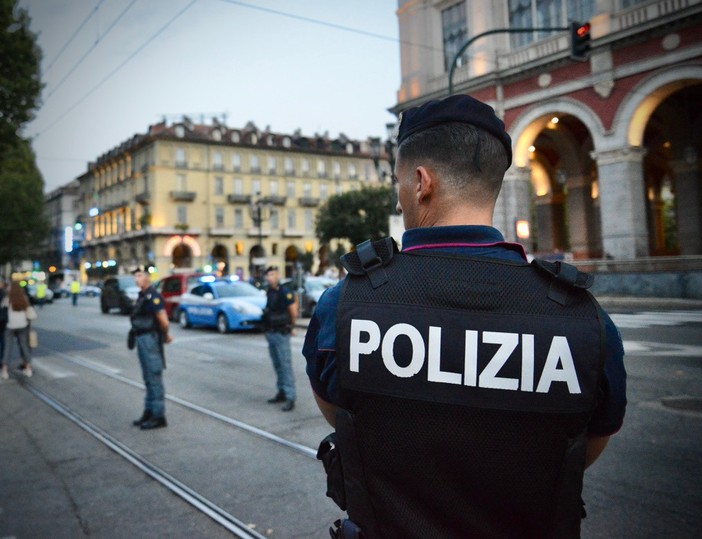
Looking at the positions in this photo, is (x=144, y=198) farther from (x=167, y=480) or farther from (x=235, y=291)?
(x=167, y=480)

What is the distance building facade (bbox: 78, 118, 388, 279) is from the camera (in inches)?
2389

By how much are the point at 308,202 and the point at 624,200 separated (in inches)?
2048

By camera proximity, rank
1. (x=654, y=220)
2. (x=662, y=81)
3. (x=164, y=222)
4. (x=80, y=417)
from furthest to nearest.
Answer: (x=164, y=222), (x=654, y=220), (x=662, y=81), (x=80, y=417)

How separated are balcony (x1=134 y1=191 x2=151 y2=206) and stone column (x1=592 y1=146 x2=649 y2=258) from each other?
170 feet

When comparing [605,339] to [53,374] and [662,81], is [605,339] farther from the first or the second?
[662,81]

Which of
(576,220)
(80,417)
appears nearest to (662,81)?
(576,220)

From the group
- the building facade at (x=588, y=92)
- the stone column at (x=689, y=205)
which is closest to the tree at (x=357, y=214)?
the building facade at (x=588, y=92)

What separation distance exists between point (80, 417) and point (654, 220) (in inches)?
1268

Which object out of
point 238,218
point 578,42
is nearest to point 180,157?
point 238,218

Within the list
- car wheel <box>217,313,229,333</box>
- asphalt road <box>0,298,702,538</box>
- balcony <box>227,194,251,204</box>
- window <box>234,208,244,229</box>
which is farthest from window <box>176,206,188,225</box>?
asphalt road <box>0,298,702,538</box>

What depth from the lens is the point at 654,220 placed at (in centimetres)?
3094

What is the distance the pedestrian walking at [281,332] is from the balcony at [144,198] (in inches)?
2261

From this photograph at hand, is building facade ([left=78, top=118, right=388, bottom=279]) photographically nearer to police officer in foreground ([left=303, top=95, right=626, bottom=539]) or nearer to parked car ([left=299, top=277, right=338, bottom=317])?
parked car ([left=299, top=277, right=338, bottom=317])

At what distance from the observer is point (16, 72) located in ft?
59.2
